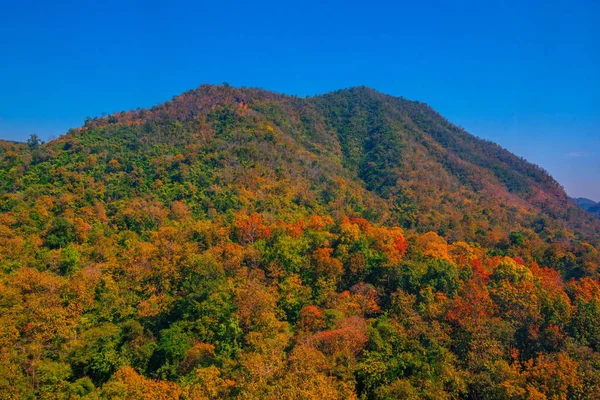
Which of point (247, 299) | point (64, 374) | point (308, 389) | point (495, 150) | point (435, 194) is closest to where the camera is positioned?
point (308, 389)

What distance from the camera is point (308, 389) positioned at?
18.6 metres

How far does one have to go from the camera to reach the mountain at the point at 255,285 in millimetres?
21550

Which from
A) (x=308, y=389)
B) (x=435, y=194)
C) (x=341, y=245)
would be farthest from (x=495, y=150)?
(x=308, y=389)

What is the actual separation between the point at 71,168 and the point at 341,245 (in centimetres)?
4712

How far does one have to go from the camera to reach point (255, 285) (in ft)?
99.1

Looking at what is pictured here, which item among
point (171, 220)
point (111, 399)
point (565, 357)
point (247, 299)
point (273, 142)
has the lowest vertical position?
point (111, 399)

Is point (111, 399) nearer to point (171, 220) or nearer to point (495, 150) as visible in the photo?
point (171, 220)

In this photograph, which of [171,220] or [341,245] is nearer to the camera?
[341,245]

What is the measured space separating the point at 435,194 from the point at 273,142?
36.4m

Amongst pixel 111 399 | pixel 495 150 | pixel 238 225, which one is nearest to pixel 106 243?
pixel 238 225

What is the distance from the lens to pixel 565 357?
21.3 m

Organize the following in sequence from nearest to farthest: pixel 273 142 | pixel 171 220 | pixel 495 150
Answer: pixel 171 220 < pixel 273 142 < pixel 495 150

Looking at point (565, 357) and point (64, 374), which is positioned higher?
point (565, 357)

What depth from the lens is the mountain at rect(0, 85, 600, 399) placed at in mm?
21550
